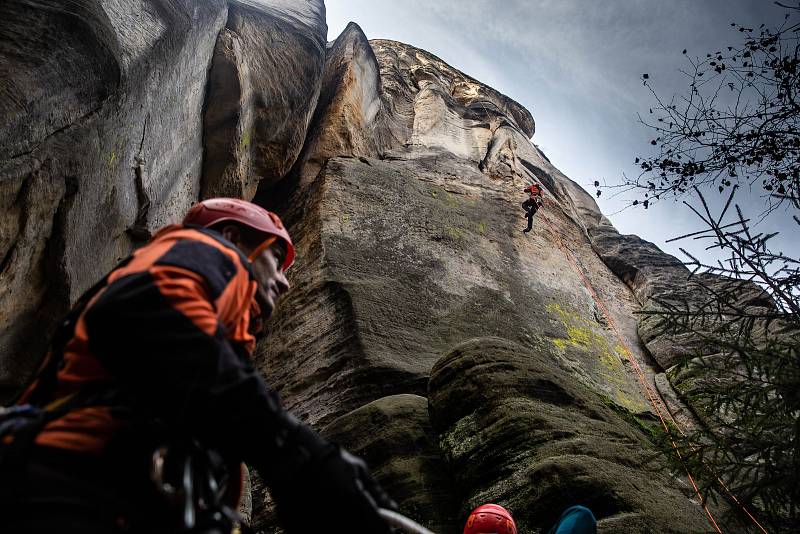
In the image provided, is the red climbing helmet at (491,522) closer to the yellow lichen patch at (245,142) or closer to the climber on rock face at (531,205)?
the yellow lichen patch at (245,142)

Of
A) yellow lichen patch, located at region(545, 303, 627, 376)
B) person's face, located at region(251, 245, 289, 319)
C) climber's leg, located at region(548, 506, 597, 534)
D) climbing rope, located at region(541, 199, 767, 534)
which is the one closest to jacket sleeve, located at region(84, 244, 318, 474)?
person's face, located at region(251, 245, 289, 319)

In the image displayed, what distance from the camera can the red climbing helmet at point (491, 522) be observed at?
4.36 m

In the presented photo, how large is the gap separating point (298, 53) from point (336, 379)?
21.9 feet

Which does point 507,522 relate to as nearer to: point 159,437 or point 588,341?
point 159,437

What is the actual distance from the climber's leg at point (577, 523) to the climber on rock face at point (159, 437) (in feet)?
10.6

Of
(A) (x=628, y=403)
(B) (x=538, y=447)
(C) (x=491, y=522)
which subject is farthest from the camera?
(A) (x=628, y=403)

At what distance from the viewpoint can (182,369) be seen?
1.51 meters

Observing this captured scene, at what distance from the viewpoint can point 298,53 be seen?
440 inches

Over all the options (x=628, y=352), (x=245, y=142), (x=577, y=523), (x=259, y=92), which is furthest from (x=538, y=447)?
(x=259, y=92)

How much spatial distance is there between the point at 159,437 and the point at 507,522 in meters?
3.54

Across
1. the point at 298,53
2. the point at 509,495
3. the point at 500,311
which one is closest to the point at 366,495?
the point at 509,495

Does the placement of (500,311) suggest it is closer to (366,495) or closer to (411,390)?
(411,390)

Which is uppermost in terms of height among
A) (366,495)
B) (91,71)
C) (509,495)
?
(91,71)

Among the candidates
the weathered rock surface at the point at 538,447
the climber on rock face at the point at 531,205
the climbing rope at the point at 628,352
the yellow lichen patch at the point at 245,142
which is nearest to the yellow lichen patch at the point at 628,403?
the climbing rope at the point at 628,352
